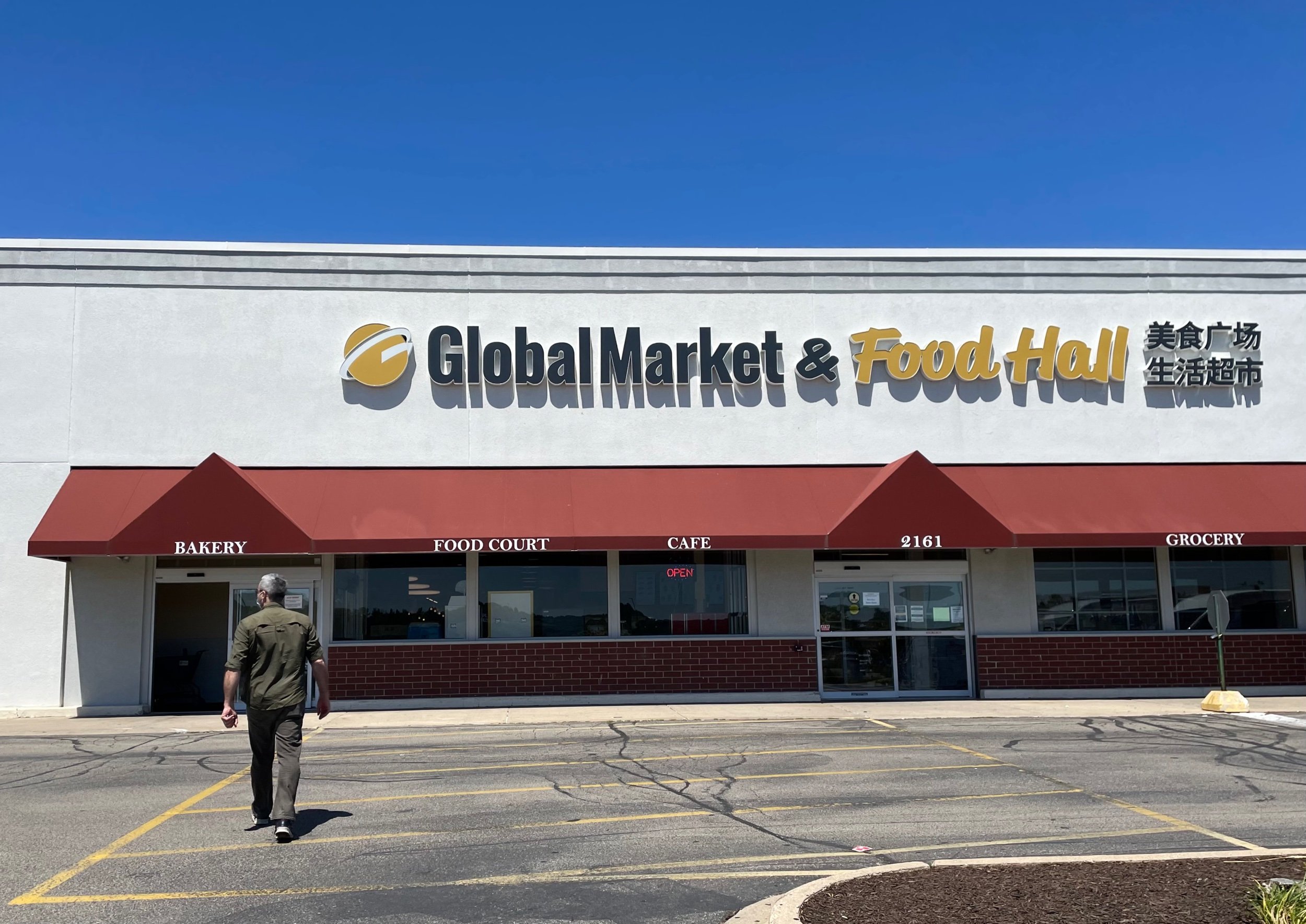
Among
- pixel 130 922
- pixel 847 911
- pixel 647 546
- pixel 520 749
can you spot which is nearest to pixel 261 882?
pixel 130 922

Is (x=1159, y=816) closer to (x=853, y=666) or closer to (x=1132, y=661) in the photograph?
(x=853, y=666)

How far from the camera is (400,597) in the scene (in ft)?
59.4

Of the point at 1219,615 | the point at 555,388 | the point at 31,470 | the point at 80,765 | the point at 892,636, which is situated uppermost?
the point at 555,388

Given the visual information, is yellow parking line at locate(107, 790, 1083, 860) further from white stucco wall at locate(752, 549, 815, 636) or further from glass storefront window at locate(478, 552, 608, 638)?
glass storefront window at locate(478, 552, 608, 638)

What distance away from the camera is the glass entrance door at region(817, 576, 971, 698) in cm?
1864

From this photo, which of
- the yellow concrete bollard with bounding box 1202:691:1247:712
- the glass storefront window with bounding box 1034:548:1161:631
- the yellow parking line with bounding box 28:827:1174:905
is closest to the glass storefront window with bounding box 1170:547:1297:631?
the glass storefront window with bounding box 1034:548:1161:631

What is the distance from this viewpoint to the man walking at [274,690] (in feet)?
27.0

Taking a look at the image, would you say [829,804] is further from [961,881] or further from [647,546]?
[647,546]

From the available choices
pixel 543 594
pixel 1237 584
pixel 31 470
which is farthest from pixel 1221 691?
pixel 31 470

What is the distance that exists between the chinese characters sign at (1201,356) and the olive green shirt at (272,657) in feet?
52.5

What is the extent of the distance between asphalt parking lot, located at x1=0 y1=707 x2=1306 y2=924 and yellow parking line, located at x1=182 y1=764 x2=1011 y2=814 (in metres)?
0.05

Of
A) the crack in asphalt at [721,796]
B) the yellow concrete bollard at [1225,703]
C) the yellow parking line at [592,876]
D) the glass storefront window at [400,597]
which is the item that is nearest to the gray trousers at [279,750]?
the yellow parking line at [592,876]

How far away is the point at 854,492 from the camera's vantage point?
1831cm

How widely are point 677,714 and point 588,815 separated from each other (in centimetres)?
763
